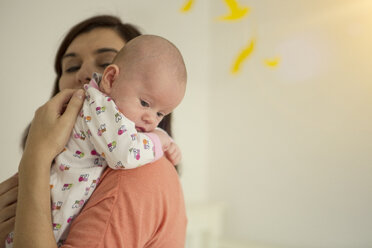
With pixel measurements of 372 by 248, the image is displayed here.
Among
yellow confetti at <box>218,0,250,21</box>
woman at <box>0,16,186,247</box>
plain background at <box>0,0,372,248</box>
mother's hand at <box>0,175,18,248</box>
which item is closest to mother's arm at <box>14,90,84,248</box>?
woman at <box>0,16,186,247</box>

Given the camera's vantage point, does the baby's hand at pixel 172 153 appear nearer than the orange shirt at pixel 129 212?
No

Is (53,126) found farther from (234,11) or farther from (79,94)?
(234,11)

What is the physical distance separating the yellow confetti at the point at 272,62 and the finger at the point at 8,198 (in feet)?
5.63

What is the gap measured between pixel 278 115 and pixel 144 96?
1.52m

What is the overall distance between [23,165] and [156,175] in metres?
0.29

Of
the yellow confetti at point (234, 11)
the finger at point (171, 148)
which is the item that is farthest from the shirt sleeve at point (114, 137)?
the yellow confetti at point (234, 11)

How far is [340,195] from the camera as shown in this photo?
2.06 metres

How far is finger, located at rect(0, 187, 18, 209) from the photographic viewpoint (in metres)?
0.94

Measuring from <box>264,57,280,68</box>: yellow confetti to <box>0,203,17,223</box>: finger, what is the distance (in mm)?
1742

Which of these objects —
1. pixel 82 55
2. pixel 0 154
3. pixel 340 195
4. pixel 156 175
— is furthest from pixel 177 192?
pixel 340 195

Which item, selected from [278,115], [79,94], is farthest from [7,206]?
[278,115]

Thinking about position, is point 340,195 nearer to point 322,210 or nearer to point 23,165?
point 322,210

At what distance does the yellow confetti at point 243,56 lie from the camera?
7.77ft

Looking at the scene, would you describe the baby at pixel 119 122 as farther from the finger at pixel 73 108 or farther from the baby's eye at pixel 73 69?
the baby's eye at pixel 73 69
